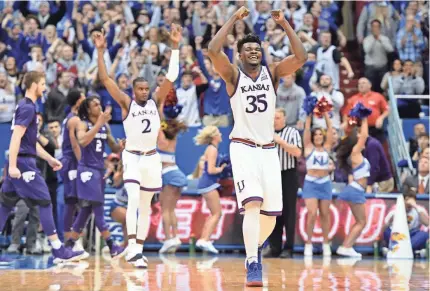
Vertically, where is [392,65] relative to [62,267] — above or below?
above

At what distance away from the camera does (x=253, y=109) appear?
10.2m

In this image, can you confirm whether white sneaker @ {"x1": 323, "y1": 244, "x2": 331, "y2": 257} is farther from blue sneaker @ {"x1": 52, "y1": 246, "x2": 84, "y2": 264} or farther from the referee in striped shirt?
blue sneaker @ {"x1": 52, "y1": 246, "x2": 84, "y2": 264}

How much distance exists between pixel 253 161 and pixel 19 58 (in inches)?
515

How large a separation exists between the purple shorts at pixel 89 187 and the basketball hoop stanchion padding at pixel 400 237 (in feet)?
A: 16.1

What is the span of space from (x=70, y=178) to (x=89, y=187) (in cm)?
65

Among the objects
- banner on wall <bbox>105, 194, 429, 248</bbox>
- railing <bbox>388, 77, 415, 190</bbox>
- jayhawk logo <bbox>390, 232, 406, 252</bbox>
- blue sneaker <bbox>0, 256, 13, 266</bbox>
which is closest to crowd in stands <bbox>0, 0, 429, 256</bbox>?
railing <bbox>388, 77, 415, 190</bbox>

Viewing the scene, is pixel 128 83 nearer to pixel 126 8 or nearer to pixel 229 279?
pixel 126 8

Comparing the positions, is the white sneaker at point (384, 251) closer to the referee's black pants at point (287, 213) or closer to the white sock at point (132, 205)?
the referee's black pants at point (287, 213)

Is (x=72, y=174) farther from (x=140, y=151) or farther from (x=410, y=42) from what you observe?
(x=410, y=42)

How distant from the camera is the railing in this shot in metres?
18.9

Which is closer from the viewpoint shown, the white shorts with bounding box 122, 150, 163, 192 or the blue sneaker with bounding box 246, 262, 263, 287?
the blue sneaker with bounding box 246, 262, 263, 287

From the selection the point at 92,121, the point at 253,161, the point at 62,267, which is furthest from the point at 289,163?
the point at 253,161

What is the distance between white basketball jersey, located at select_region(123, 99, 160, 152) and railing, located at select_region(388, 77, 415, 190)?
21.8 feet

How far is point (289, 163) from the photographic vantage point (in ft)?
51.8
